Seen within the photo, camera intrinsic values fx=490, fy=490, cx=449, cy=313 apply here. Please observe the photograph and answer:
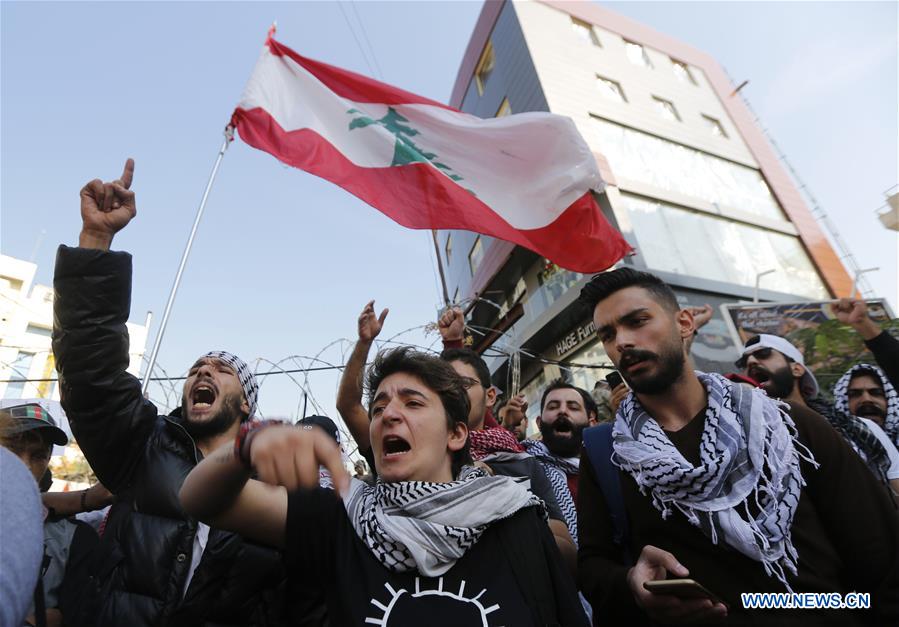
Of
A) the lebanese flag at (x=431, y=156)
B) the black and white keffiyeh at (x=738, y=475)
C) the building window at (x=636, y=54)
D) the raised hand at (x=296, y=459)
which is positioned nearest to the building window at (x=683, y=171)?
the building window at (x=636, y=54)

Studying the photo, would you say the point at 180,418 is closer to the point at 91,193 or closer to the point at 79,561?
the point at 79,561

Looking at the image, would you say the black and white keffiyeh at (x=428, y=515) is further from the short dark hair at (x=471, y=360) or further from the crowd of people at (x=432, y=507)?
the short dark hair at (x=471, y=360)

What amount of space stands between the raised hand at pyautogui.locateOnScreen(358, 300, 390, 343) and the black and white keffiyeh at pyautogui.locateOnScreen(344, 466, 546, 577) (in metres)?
1.50

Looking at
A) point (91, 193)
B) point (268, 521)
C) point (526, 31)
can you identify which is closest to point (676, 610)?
point (268, 521)

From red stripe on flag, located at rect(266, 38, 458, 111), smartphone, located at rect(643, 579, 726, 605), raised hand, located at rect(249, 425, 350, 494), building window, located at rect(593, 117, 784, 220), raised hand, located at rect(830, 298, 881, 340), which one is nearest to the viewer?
raised hand, located at rect(249, 425, 350, 494)

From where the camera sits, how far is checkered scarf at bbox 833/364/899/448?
357cm

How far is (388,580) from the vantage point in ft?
4.62

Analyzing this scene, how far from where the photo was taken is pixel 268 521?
58.5 inches

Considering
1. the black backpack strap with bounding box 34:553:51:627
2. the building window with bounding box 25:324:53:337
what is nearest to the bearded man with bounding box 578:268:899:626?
the black backpack strap with bounding box 34:553:51:627

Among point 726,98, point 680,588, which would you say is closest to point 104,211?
point 680,588

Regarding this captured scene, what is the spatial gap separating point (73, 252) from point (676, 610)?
2.47m

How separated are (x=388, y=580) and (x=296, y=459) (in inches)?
23.1

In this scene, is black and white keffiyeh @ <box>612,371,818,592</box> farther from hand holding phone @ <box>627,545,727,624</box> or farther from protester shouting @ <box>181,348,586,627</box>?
protester shouting @ <box>181,348,586,627</box>

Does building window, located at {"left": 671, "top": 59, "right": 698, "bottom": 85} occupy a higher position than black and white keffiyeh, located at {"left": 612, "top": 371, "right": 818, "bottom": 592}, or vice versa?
building window, located at {"left": 671, "top": 59, "right": 698, "bottom": 85}
